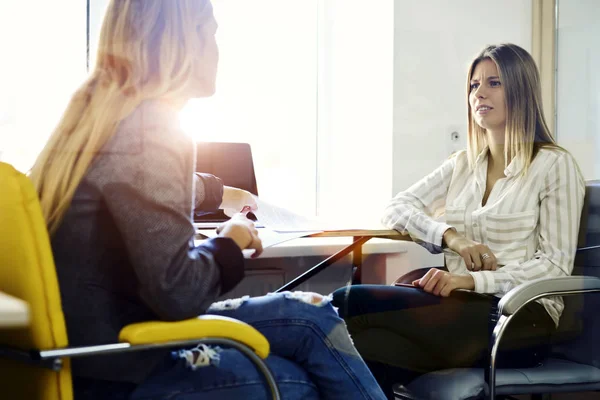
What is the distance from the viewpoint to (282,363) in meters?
1.02

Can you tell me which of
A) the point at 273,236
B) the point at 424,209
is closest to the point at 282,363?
the point at 273,236

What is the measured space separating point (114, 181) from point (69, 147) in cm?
10

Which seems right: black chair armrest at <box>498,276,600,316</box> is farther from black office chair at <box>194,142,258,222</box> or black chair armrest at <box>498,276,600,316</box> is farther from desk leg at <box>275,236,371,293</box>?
black office chair at <box>194,142,258,222</box>

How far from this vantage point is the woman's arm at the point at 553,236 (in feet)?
4.92

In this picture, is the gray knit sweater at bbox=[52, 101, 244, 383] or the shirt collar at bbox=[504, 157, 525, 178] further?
the shirt collar at bbox=[504, 157, 525, 178]

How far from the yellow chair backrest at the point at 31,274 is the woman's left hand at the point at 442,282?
93 cm

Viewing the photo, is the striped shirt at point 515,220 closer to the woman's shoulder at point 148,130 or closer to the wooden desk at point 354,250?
the wooden desk at point 354,250

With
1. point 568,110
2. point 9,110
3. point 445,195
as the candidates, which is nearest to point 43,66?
point 9,110

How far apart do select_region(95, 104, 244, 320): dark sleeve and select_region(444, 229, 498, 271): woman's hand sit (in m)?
0.78

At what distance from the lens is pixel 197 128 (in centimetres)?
128

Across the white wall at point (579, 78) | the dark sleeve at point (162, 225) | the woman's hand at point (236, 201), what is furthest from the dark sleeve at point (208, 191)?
the white wall at point (579, 78)

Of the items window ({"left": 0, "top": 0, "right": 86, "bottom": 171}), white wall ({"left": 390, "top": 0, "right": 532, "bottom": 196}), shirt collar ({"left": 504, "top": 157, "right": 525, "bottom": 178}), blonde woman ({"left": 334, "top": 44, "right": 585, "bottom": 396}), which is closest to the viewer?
window ({"left": 0, "top": 0, "right": 86, "bottom": 171})

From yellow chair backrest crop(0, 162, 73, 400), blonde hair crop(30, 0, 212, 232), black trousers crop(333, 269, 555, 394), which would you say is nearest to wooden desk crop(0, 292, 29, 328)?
yellow chair backrest crop(0, 162, 73, 400)

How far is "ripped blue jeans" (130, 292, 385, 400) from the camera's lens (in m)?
0.96
